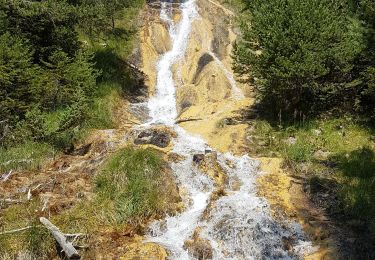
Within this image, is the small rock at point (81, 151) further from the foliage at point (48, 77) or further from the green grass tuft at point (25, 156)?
the green grass tuft at point (25, 156)

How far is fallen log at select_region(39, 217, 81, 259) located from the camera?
850 centimetres

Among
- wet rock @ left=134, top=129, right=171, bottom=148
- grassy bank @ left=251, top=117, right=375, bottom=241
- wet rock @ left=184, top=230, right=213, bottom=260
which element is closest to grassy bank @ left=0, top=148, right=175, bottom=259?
wet rock @ left=184, top=230, right=213, bottom=260

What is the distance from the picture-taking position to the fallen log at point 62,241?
850 centimetres

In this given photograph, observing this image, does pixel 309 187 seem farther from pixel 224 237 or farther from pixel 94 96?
pixel 94 96

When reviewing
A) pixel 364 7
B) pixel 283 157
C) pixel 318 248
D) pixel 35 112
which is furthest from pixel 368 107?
pixel 35 112

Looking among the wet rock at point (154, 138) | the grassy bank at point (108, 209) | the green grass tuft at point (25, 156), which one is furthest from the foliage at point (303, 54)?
the green grass tuft at point (25, 156)

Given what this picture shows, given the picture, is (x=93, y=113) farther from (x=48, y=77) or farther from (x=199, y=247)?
(x=199, y=247)

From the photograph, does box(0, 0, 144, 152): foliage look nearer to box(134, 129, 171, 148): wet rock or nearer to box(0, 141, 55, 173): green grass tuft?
box(0, 141, 55, 173): green grass tuft

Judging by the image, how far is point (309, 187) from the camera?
12.2 meters

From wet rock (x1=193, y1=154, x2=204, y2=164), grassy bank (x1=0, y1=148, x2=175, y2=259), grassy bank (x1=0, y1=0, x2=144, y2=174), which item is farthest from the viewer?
wet rock (x1=193, y1=154, x2=204, y2=164)

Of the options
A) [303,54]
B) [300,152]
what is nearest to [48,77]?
[303,54]

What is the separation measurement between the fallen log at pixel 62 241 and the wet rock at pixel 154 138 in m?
7.11

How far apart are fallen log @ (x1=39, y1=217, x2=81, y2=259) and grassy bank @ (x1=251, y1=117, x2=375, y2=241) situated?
6306 mm

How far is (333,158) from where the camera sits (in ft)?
45.6
